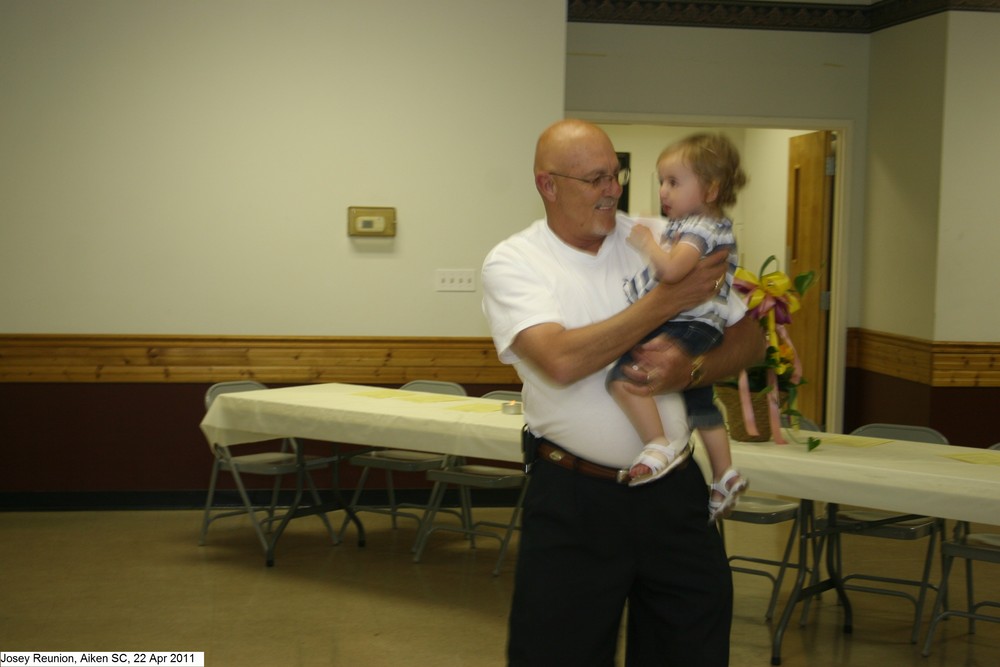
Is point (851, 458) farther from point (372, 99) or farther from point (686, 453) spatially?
point (372, 99)

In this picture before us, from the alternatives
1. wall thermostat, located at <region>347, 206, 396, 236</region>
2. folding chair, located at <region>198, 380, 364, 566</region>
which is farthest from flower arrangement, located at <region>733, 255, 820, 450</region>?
wall thermostat, located at <region>347, 206, 396, 236</region>

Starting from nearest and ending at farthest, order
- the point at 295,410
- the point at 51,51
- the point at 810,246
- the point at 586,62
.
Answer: the point at 295,410 < the point at 51,51 < the point at 586,62 < the point at 810,246

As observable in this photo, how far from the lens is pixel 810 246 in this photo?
8.16 meters

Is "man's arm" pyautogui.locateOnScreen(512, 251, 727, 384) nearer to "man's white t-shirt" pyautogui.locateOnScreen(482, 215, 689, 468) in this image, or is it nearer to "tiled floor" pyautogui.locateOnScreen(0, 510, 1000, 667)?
"man's white t-shirt" pyautogui.locateOnScreen(482, 215, 689, 468)

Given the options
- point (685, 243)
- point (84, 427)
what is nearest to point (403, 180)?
point (84, 427)

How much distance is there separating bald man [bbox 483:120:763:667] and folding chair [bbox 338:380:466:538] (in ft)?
11.1

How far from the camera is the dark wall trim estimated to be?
24.2 feet

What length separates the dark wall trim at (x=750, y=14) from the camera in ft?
24.2

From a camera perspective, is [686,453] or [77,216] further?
[77,216]

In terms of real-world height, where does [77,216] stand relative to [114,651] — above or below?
above

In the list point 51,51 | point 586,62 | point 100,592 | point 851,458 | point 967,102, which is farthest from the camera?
point 586,62

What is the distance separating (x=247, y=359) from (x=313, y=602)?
7.04 ft

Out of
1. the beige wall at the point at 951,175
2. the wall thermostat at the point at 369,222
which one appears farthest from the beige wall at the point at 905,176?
the wall thermostat at the point at 369,222

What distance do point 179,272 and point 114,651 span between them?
9.48 ft
